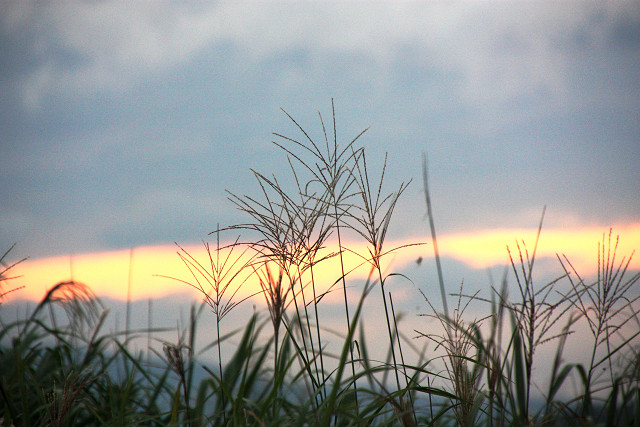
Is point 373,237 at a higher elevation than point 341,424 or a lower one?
higher

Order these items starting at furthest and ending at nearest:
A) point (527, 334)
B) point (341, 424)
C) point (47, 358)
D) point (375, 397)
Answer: point (47, 358)
point (341, 424)
point (375, 397)
point (527, 334)

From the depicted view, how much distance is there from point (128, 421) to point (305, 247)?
4.21 ft

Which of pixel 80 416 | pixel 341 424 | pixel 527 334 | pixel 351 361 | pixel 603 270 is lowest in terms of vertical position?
pixel 80 416

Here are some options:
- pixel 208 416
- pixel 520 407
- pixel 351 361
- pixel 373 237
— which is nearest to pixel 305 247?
pixel 373 237

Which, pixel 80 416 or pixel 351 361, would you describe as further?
pixel 80 416

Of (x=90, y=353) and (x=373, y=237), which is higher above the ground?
(x=373, y=237)

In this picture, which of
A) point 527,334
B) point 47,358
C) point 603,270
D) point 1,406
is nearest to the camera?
point 527,334

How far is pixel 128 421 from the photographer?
266cm

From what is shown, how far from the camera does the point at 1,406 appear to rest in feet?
11.0

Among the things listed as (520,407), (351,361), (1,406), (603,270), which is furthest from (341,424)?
(1,406)

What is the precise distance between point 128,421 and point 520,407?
1.80 m

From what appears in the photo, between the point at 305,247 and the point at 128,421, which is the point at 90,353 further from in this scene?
the point at 305,247

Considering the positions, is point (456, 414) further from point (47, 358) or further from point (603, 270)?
point (47, 358)

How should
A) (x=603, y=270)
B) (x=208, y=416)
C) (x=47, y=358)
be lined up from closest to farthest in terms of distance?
(x=603, y=270) < (x=208, y=416) < (x=47, y=358)
